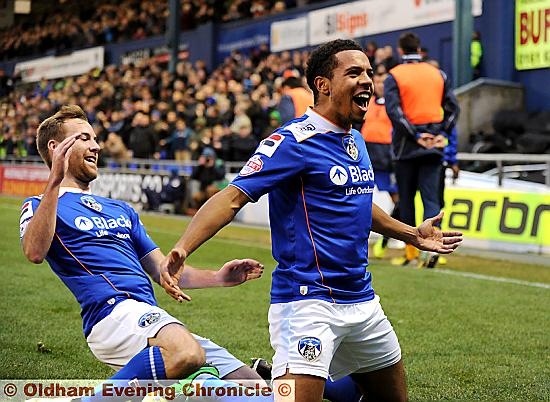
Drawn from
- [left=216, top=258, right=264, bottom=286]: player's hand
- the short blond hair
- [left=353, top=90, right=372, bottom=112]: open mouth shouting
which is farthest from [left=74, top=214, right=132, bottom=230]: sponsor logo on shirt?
[left=353, top=90, right=372, bottom=112]: open mouth shouting

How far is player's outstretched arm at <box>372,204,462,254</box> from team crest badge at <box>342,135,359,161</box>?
367mm

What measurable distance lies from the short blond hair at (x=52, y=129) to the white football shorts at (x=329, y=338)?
53.7 inches

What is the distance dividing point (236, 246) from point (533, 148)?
20.0 ft

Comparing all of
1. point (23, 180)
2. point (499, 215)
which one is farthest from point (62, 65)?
point (499, 215)

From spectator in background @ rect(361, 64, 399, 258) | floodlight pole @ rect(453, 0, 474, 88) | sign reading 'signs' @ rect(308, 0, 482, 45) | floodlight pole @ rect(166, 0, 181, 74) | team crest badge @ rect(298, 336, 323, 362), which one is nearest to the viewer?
team crest badge @ rect(298, 336, 323, 362)

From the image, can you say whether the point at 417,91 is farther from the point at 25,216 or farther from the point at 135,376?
the point at 135,376

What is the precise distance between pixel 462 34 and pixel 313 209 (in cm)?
1514

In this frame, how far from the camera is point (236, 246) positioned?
13.4 metres

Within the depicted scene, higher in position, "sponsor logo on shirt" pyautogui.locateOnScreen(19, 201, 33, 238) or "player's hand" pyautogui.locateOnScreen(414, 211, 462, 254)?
"sponsor logo on shirt" pyautogui.locateOnScreen(19, 201, 33, 238)

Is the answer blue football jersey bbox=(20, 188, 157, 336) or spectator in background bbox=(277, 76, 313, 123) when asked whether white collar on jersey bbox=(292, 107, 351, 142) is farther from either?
spectator in background bbox=(277, 76, 313, 123)

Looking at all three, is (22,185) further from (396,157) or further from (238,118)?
(396,157)

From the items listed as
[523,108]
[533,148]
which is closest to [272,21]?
[523,108]

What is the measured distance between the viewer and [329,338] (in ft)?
13.1

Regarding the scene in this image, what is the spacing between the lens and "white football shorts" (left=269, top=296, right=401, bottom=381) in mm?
3936
